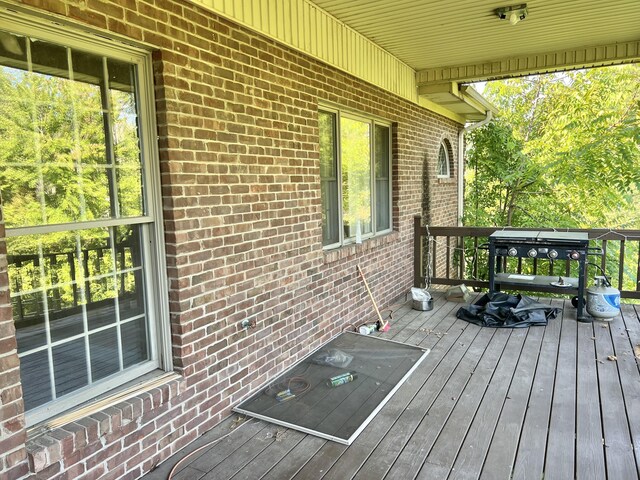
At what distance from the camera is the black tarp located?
15.7 feet

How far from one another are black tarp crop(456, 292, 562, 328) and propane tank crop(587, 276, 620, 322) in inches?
15.8

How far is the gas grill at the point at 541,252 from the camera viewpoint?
15.8 feet

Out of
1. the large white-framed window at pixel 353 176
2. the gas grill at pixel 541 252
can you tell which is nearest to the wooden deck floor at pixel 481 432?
the gas grill at pixel 541 252

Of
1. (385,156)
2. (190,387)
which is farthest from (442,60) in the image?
(190,387)

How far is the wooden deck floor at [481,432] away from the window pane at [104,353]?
2.01 feet

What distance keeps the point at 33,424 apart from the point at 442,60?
18.2 ft

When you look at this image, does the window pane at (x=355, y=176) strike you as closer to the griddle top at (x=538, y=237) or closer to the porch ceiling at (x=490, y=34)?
the porch ceiling at (x=490, y=34)

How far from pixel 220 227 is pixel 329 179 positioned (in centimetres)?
182

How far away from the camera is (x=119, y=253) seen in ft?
7.95

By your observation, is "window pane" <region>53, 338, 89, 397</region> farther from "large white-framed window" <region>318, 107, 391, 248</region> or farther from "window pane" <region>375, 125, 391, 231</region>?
"window pane" <region>375, 125, 391, 231</region>

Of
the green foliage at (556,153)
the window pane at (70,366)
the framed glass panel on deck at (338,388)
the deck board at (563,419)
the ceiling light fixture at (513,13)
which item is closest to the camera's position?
the window pane at (70,366)

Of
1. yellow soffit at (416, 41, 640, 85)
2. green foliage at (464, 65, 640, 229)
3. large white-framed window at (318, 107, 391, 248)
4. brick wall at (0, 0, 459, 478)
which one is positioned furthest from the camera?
green foliage at (464, 65, 640, 229)

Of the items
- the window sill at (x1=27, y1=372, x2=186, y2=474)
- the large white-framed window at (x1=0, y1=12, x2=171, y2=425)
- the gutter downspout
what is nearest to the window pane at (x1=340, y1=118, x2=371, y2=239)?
the large white-framed window at (x1=0, y1=12, x2=171, y2=425)

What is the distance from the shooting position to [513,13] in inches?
153
